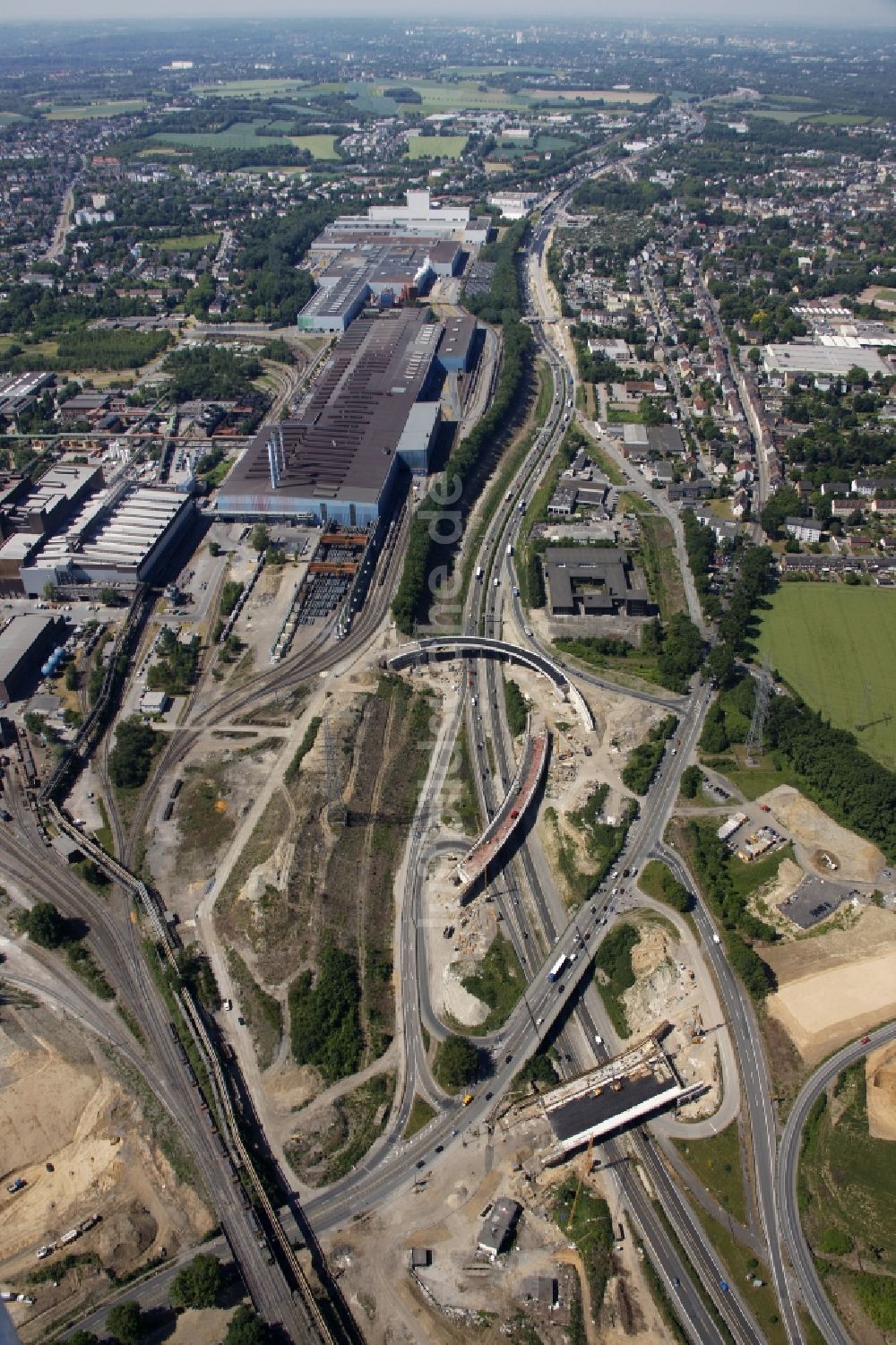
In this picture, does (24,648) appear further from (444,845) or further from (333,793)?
(444,845)

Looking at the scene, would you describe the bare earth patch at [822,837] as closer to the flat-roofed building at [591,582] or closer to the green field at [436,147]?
the flat-roofed building at [591,582]

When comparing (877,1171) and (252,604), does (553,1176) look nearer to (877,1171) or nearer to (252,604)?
(877,1171)

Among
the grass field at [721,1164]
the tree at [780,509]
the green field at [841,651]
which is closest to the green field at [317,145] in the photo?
the tree at [780,509]

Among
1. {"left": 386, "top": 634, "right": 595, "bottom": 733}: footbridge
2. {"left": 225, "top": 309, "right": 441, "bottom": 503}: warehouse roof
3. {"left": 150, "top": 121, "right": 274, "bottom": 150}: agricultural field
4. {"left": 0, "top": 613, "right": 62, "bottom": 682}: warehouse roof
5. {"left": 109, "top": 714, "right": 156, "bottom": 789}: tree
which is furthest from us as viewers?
{"left": 150, "top": 121, "right": 274, "bottom": 150}: agricultural field

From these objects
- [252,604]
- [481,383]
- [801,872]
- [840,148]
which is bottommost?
[801,872]

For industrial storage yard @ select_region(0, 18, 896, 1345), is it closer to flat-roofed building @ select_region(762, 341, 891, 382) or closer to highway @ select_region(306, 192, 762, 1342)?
highway @ select_region(306, 192, 762, 1342)

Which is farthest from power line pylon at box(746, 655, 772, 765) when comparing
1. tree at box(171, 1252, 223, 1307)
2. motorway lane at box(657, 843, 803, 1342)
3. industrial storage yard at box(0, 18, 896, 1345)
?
tree at box(171, 1252, 223, 1307)

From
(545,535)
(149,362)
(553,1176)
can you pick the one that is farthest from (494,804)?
(149,362)
